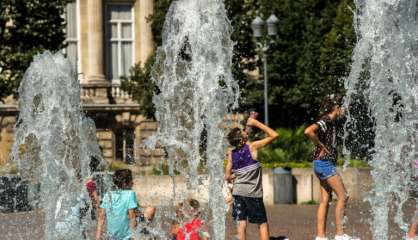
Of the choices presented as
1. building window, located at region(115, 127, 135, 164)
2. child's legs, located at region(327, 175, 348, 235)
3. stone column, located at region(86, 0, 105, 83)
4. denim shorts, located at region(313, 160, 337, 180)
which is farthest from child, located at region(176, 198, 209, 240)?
stone column, located at region(86, 0, 105, 83)

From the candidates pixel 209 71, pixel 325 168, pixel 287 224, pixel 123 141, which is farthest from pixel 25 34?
pixel 123 141

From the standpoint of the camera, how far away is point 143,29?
48.8 m

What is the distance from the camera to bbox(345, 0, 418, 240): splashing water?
48.9 ft

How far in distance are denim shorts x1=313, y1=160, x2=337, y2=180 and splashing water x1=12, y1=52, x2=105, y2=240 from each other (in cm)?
286

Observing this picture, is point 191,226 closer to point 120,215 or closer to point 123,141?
point 120,215

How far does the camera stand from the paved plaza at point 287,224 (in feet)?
55.6

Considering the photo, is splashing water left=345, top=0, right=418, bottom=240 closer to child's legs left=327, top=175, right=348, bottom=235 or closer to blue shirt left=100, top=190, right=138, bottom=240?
child's legs left=327, top=175, right=348, bottom=235

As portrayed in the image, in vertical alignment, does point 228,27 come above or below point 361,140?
above

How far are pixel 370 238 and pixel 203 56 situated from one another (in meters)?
3.57

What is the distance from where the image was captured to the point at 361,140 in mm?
26656

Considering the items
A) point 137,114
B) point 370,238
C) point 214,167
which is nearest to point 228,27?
point 214,167

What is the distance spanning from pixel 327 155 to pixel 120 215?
3.08 m

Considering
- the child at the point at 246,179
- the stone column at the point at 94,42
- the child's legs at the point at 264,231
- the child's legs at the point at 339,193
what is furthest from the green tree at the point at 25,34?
the child's legs at the point at 264,231

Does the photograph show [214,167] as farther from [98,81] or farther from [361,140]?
[98,81]
